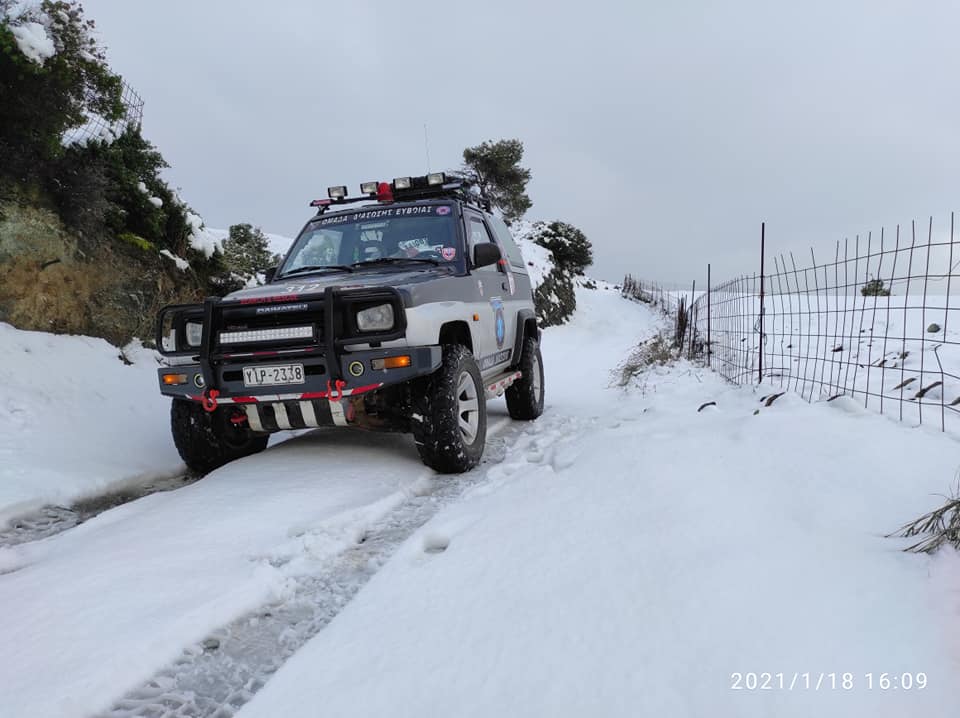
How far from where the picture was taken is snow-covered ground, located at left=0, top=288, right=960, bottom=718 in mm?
1477

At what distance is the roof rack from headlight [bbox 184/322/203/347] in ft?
6.01

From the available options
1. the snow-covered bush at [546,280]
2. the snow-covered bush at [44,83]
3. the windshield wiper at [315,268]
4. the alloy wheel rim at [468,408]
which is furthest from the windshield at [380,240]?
the snow-covered bush at [546,280]

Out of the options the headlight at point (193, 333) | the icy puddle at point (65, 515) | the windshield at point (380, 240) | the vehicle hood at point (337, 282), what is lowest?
the icy puddle at point (65, 515)

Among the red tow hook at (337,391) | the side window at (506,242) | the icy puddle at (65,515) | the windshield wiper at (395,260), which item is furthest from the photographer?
the side window at (506,242)

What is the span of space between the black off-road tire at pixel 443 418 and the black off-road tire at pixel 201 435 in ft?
4.69

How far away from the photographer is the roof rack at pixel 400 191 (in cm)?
516

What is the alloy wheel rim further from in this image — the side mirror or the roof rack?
the roof rack

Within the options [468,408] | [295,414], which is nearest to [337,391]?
[295,414]

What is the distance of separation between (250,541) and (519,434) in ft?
10.00

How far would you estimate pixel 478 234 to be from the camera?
5.21 m

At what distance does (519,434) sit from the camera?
17.5 ft

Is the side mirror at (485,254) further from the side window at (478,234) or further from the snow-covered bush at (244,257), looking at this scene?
the snow-covered bush at (244,257)

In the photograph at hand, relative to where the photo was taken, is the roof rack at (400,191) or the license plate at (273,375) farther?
the roof rack at (400,191)
